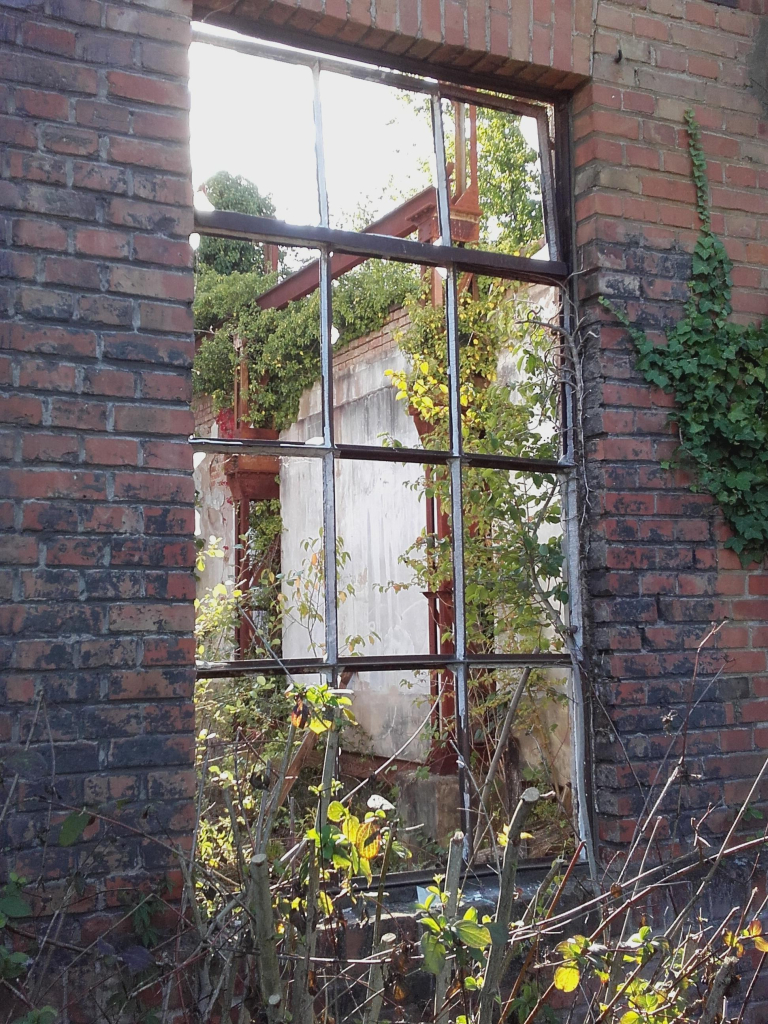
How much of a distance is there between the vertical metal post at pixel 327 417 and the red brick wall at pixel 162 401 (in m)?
0.30

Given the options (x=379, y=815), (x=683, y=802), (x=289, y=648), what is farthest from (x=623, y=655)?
(x=289, y=648)

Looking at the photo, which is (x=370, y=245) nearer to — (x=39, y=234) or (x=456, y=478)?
(x=456, y=478)

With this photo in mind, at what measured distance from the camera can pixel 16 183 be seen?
2.20 meters

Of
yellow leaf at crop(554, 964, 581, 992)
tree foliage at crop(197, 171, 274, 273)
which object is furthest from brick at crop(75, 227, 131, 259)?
tree foliage at crop(197, 171, 274, 273)

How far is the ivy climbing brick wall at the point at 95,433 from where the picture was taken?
2.12m

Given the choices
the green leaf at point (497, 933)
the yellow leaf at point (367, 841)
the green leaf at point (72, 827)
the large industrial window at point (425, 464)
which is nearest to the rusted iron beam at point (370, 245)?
the large industrial window at point (425, 464)

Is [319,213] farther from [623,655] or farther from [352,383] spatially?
[352,383]

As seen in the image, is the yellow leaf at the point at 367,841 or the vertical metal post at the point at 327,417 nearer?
the yellow leaf at the point at 367,841

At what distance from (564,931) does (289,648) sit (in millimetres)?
3268

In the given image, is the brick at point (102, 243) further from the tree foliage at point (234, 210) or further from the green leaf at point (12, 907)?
the tree foliage at point (234, 210)

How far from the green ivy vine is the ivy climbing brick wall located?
1.32 m

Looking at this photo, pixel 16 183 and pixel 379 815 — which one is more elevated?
pixel 16 183

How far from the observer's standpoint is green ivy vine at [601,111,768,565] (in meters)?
2.91

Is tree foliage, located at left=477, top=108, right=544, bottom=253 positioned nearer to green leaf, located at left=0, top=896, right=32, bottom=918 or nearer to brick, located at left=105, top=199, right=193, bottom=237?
brick, located at left=105, top=199, right=193, bottom=237
